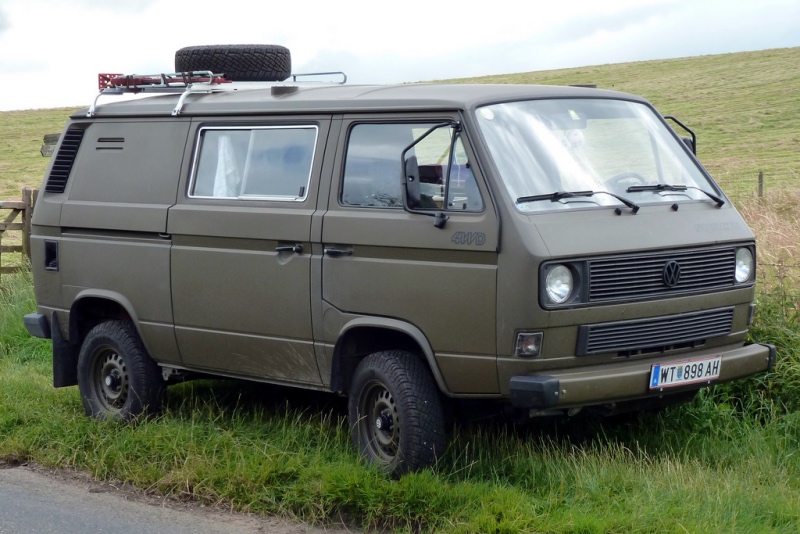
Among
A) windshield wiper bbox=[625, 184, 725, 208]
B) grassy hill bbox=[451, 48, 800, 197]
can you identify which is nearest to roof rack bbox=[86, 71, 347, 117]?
windshield wiper bbox=[625, 184, 725, 208]

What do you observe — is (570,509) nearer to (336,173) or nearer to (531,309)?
(531,309)

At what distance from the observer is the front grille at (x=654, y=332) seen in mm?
5859

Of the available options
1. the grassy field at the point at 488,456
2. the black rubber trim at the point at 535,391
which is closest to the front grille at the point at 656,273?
the black rubber trim at the point at 535,391

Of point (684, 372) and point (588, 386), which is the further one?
point (684, 372)

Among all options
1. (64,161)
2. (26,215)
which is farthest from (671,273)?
(26,215)

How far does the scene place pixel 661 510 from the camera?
5.43m

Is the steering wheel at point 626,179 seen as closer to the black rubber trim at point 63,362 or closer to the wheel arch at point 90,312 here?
the wheel arch at point 90,312

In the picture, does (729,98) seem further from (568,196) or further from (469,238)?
(469,238)

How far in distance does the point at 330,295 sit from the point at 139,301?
1.88 meters

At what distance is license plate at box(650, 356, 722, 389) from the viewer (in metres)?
6.02

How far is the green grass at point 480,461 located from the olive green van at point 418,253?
1.18 feet

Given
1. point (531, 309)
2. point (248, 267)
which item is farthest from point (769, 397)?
point (248, 267)

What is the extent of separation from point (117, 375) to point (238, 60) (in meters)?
3.06

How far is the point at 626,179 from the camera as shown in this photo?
6.58 meters
